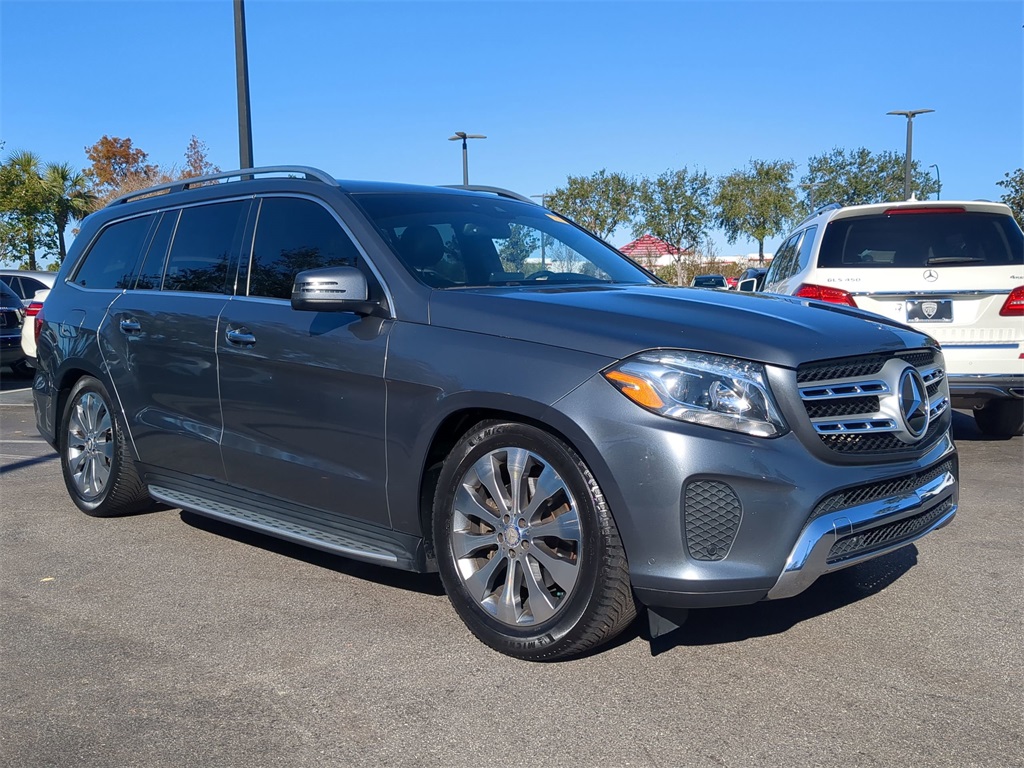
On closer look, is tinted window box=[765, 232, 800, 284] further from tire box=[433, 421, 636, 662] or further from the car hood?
tire box=[433, 421, 636, 662]

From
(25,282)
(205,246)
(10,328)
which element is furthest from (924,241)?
(25,282)

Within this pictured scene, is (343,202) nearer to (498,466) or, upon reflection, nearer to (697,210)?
(498,466)

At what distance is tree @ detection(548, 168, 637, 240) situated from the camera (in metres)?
42.2

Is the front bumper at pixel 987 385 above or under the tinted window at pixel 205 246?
under

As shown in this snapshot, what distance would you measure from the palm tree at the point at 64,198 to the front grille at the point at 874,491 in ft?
123

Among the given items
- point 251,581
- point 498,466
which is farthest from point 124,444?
point 498,466

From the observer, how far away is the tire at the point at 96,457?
5641 mm

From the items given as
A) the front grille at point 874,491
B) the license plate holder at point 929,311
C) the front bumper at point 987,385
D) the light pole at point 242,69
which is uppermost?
the light pole at point 242,69

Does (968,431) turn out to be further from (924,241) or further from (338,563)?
(338,563)

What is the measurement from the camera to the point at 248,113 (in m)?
11.8

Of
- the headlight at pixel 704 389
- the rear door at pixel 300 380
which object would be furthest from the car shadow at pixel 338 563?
the headlight at pixel 704 389

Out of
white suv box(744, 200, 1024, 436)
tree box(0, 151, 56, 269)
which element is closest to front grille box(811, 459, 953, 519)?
white suv box(744, 200, 1024, 436)

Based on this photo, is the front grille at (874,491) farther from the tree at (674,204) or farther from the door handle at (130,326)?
the tree at (674,204)

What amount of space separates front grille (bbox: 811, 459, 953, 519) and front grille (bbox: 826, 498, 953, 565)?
3.9 inches
